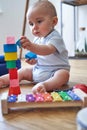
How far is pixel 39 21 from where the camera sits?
0.88 metres

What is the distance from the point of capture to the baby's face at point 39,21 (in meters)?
0.87

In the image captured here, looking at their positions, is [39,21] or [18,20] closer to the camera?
[39,21]

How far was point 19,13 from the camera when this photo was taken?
2.26 m

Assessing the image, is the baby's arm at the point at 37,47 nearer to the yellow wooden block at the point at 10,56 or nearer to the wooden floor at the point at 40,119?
the yellow wooden block at the point at 10,56

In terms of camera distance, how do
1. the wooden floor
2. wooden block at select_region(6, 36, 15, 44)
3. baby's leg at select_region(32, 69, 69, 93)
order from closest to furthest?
1. the wooden floor
2. wooden block at select_region(6, 36, 15, 44)
3. baby's leg at select_region(32, 69, 69, 93)

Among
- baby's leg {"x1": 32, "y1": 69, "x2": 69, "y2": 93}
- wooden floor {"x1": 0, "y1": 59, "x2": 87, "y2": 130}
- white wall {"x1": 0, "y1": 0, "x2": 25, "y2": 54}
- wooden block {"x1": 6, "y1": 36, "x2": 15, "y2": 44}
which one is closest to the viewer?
wooden floor {"x1": 0, "y1": 59, "x2": 87, "y2": 130}

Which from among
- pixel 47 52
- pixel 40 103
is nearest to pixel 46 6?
pixel 47 52

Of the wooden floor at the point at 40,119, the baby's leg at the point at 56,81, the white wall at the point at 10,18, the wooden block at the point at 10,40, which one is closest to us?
the wooden floor at the point at 40,119

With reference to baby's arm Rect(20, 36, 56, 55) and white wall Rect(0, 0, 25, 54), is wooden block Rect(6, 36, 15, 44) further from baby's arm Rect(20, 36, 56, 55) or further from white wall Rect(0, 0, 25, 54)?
white wall Rect(0, 0, 25, 54)

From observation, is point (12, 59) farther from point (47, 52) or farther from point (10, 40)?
point (47, 52)

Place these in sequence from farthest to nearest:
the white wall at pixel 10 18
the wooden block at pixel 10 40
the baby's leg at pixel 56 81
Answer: the white wall at pixel 10 18, the baby's leg at pixel 56 81, the wooden block at pixel 10 40

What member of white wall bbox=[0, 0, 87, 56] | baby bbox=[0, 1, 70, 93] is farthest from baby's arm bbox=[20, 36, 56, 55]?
white wall bbox=[0, 0, 87, 56]

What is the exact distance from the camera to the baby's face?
87cm

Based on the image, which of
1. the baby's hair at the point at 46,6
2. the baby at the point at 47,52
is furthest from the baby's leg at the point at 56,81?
the baby's hair at the point at 46,6
